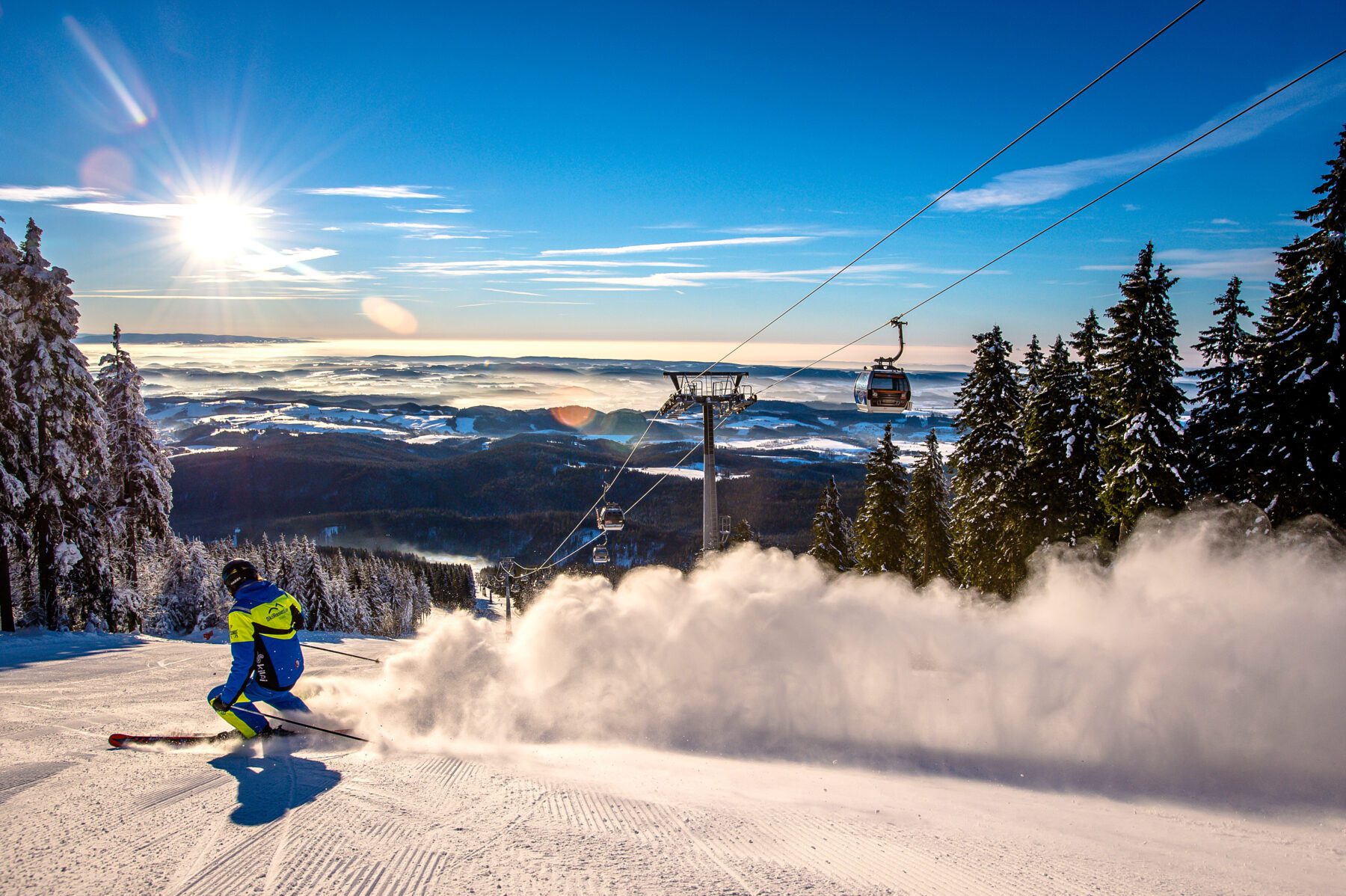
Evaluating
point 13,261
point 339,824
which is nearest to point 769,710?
point 339,824

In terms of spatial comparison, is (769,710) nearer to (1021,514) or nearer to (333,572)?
(1021,514)

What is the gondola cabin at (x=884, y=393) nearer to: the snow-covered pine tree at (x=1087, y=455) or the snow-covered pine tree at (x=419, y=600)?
the snow-covered pine tree at (x=1087, y=455)

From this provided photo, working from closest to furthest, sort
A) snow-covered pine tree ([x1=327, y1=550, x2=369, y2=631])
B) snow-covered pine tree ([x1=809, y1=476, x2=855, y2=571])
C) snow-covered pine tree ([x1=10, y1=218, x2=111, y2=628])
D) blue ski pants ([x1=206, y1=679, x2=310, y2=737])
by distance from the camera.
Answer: blue ski pants ([x1=206, y1=679, x2=310, y2=737]) < snow-covered pine tree ([x1=10, y1=218, x2=111, y2=628]) < snow-covered pine tree ([x1=809, y1=476, x2=855, y2=571]) < snow-covered pine tree ([x1=327, y1=550, x2=369, y2=631])

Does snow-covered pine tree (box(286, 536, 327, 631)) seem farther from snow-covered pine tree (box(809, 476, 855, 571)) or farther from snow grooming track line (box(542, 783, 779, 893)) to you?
snow grooming track line (box(542, 783, 779, 893))

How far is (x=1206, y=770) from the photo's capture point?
9.34 meters

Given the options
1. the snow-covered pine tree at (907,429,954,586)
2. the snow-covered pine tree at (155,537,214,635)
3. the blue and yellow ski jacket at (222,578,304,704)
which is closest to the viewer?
the blue and yellow ski jacket at (222,578,304,704)

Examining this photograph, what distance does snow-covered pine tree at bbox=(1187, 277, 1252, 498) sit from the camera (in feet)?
69.7

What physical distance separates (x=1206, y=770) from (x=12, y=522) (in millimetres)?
29463

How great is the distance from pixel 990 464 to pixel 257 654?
2707 cm

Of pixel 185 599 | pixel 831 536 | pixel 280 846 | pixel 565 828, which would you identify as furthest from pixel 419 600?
pixel 565 828

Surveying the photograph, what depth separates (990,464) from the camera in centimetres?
2902

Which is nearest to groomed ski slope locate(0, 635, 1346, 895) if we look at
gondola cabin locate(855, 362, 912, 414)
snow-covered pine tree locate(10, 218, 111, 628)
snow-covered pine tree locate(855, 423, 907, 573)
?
gondola cabin locate(855, 362, 912, 414)

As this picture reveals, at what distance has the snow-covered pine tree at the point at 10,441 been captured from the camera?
2166 centimetres

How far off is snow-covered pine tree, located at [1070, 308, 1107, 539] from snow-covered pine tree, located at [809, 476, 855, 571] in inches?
542
